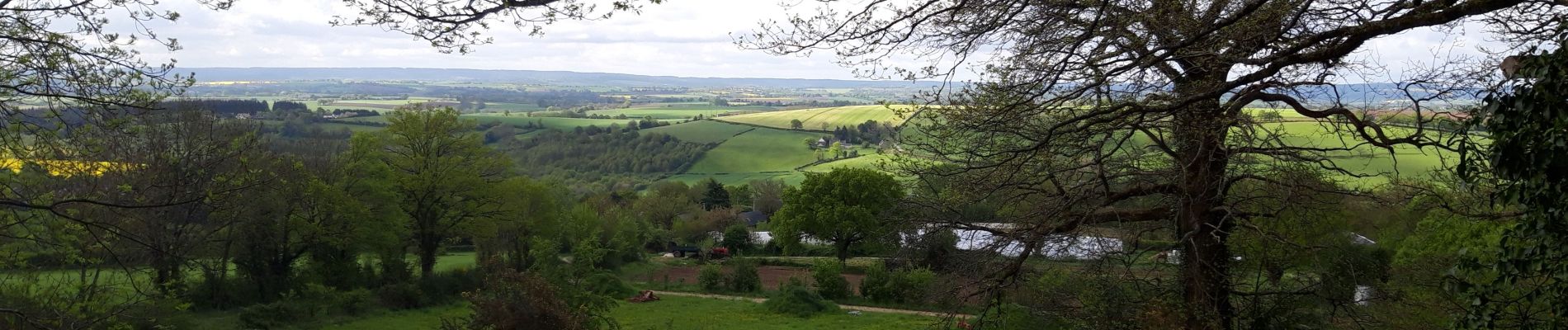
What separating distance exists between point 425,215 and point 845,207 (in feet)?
51.5

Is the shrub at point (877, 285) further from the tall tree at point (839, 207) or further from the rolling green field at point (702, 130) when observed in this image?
the rolling green field at point (702, 130)

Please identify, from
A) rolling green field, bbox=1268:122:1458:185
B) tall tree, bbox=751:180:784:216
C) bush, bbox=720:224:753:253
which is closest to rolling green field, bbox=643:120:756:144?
tall tree, bbox=751:180:784:216

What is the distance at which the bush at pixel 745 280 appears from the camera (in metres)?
33.1

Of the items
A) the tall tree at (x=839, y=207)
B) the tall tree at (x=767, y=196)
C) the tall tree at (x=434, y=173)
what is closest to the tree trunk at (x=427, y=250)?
the tall tree at (x=434, y=173)

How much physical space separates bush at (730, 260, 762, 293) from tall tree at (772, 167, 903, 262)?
16.7 feet

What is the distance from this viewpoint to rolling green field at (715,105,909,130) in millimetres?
92812

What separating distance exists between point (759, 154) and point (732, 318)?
206ft

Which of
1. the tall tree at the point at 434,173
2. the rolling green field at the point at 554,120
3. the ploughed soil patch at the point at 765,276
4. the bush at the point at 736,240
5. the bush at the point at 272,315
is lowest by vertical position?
the bush at the point at 736,240

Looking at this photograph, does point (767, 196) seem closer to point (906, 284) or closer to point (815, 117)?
point (906, 284)

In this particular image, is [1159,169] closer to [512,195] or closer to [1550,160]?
[1550,160]

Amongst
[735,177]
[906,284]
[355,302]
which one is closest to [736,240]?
[906,284]

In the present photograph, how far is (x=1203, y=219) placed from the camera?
7.04m

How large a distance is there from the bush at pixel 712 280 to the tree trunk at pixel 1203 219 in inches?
1050

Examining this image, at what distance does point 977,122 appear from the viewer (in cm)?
Answer: 668
